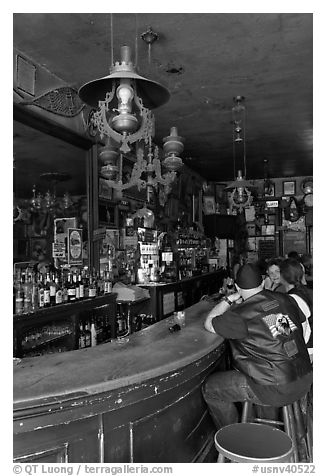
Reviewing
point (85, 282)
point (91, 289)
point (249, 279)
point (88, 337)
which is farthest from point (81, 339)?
point (249, 279)

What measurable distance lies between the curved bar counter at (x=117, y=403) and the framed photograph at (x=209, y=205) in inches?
319

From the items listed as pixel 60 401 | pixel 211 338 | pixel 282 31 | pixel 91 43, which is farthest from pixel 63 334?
pixel 282 31

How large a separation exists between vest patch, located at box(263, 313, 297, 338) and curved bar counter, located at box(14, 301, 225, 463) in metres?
0.42

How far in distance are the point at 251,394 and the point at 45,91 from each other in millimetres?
3456

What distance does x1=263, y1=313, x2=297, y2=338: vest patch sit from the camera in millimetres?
2443

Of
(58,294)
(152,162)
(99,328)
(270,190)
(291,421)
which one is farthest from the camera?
(270,190)

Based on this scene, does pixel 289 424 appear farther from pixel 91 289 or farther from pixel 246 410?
pixel 91 289

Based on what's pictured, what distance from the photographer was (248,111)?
226 inches

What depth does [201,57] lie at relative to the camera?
4125 millimetres

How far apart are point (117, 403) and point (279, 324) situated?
110cm

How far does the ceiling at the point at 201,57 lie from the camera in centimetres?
341

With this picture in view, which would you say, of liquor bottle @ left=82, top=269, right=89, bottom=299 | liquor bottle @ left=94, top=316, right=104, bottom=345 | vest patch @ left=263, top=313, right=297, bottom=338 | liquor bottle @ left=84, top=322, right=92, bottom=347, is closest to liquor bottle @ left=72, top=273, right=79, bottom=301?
liquor bottle @ left=82, top=269, right=89, bottom=299

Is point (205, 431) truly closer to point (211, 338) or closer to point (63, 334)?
point (211, 338)

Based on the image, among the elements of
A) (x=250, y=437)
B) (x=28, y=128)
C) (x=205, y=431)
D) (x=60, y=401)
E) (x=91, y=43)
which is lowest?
(x=205, y=431)
